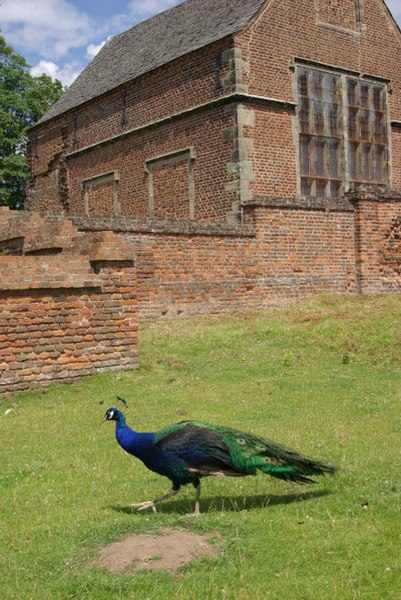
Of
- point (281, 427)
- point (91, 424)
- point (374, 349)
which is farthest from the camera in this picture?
point (374, 349)

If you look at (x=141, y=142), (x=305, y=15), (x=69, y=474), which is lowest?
(x=69, y=474)

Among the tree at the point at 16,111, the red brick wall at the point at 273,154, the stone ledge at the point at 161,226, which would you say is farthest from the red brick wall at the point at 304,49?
the tree at the point at 16,111

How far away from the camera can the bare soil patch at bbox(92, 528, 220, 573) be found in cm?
441

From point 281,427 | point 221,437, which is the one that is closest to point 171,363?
point 281,427

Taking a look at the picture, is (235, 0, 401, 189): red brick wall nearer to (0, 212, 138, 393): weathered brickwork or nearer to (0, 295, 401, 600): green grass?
(0, 212, 138, 393): weathered brickwork

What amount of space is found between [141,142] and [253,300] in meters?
8.83

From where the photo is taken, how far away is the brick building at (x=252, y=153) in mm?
18875

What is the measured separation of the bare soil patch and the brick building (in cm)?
1252

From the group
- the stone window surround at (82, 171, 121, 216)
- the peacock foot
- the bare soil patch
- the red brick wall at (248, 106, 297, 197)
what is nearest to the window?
the red brick wall at (248, 106, 297, 197)

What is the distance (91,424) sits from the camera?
28.8 feet

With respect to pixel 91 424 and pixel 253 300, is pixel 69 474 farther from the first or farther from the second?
pixel 253 300

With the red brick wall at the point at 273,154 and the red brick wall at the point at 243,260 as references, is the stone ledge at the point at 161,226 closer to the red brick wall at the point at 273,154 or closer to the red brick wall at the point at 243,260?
the red brick wall at the point at 243,260

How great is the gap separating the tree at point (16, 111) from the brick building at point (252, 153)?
59.1ft

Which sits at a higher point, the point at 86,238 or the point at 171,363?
the point at 86,238
